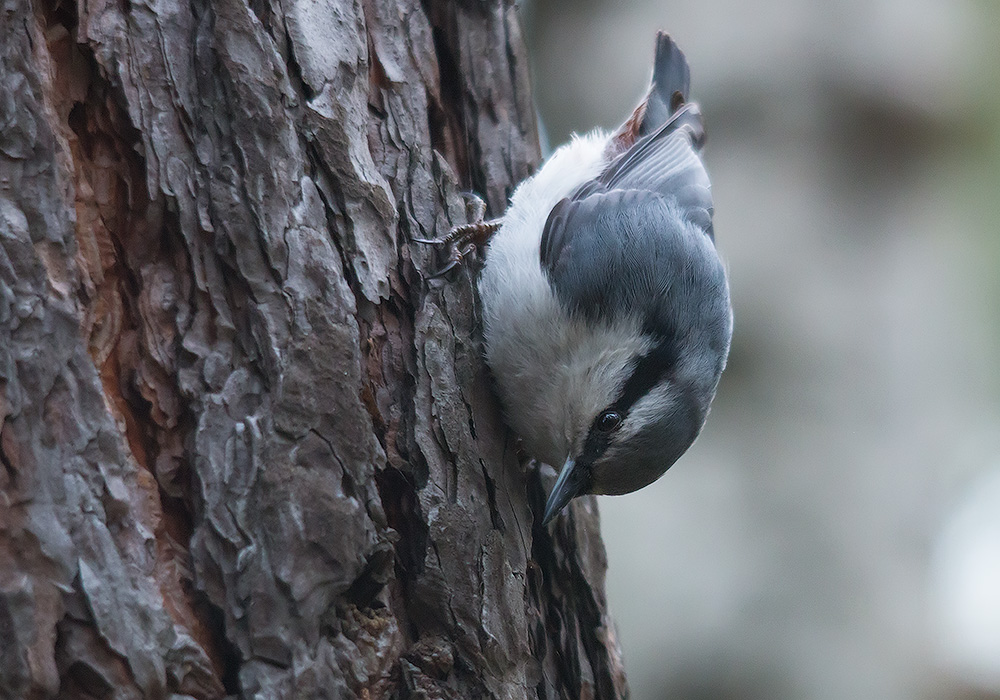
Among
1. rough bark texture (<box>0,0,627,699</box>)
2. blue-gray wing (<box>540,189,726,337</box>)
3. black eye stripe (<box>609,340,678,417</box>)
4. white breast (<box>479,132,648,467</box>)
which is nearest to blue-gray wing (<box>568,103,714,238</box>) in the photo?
blue-gray wing (<box>540,189,726,337</box>)

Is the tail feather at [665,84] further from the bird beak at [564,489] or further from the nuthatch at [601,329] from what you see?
the bird beak at [564,489]

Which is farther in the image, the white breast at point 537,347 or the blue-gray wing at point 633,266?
the blue-gray wing at point 633,266

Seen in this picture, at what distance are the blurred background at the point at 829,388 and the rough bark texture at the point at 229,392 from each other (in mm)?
1092

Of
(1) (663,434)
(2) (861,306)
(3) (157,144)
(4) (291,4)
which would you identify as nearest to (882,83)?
(2) (861,306)

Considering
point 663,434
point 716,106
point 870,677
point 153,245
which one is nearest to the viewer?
point 153,245

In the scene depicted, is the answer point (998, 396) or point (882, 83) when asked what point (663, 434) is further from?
point (998, 396)

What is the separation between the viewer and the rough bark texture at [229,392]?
1286 mm

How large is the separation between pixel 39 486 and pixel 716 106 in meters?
2.61

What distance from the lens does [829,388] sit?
2.84 metres

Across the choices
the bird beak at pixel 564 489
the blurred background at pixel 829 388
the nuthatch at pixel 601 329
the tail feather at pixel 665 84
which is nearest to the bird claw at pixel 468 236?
the nuthatch at pixel 601 329

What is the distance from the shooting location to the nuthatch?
2.07m

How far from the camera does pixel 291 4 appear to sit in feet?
5.60

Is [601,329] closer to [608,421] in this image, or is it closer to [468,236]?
[608,421]

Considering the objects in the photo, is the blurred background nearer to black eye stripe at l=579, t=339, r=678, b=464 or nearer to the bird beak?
black eye stripe at l=579, t=339, r=678, b=464
